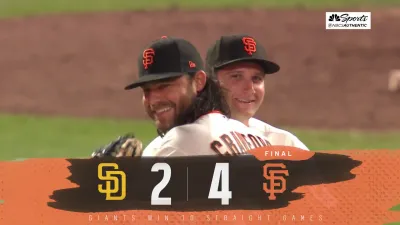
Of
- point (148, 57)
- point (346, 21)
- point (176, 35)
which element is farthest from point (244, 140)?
point (176, 35)

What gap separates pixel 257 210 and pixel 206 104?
404 mm

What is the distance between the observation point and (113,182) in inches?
104

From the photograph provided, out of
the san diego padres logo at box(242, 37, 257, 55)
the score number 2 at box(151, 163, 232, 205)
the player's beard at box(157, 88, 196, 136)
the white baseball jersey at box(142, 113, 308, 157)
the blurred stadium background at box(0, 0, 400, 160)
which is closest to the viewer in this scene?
the white baseball jersey at box(142, 113, 308, 157)

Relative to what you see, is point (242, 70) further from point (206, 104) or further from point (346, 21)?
point (346, 21)

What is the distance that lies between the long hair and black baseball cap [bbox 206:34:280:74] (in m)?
0.32

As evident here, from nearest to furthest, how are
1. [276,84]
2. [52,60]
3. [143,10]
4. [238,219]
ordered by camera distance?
[238,219]
[276,84]
[52,60]
[143,10]

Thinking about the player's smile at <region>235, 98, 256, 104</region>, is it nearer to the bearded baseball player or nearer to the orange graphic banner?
the bearded baseball player

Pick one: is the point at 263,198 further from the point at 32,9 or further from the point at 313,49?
the point at 32,9

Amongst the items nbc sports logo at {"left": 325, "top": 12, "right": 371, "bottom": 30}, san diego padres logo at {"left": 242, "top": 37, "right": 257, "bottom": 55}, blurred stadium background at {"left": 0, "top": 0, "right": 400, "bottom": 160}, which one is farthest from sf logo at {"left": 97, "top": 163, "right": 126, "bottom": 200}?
Answer: blurred stadium background at {"left": 0, "top": 0, "right": 400, "bottom": 160}

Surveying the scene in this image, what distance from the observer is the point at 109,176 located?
2637mm

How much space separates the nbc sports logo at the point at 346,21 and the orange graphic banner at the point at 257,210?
1137 millimetres

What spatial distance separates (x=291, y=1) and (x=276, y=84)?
3719mm

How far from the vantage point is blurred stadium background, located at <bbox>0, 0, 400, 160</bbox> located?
10.6 metres

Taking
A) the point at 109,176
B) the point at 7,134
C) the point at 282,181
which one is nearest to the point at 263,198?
the point at 282,181
